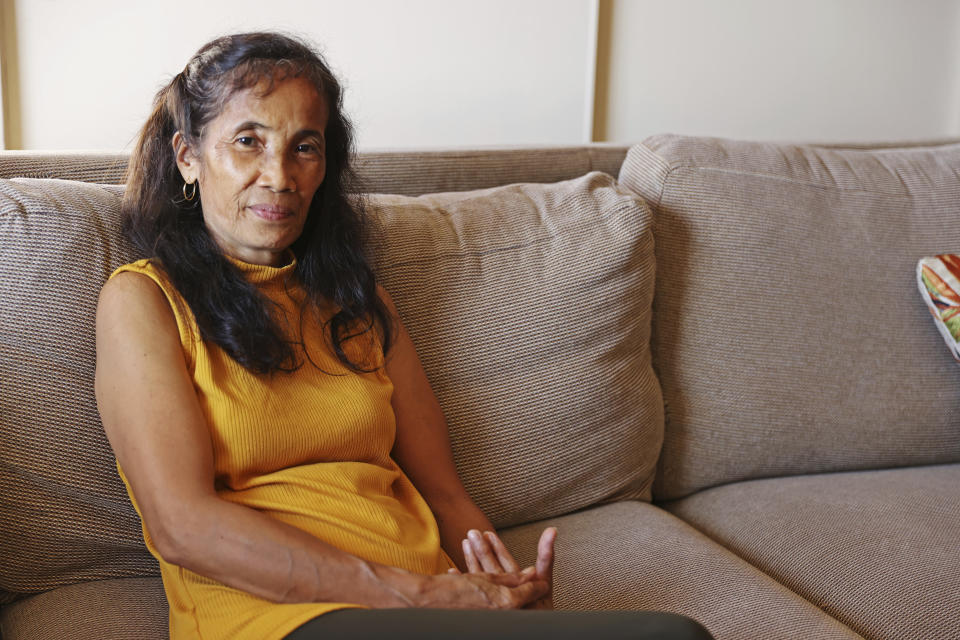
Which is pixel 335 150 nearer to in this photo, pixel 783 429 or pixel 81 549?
pixel 81 549

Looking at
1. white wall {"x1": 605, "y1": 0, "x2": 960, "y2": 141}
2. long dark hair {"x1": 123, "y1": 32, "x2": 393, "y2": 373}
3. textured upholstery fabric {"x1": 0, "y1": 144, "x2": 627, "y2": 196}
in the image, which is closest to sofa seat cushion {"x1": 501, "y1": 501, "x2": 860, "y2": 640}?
long dark hair {"x1": 123, "y1": 32, "x2": 393, "y2": 373}

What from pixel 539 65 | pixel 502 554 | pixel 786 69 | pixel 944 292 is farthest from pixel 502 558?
pixel 786 69

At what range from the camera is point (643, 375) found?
5.41 ft

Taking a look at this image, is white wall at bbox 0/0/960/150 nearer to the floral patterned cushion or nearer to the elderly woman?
the elderly woman

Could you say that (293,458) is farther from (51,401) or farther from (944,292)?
(944,292)

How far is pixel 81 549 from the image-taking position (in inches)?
48.6

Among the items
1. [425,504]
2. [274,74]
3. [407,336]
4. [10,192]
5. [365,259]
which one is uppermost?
[274,74]

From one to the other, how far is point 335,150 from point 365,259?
0.17 meters

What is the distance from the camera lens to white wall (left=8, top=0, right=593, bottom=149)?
1.79 m

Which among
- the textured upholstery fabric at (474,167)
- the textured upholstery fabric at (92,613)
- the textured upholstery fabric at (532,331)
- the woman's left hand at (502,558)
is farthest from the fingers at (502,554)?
the textured upholstery fabric at (474,167)

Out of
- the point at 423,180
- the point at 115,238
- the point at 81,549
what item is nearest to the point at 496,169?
the point at 423,180

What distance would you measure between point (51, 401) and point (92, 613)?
28 centimetres

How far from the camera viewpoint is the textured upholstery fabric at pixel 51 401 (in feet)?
3.86

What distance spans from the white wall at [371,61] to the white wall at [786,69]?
0.62 ft
